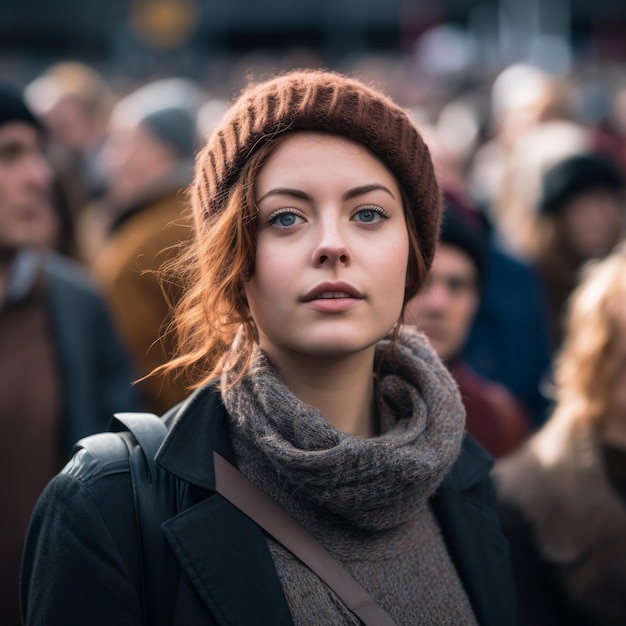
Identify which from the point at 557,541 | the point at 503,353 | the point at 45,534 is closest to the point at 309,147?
the point at 45,534

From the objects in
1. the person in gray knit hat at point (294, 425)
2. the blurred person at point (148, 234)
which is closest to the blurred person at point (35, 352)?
the blurred person at point (148, 234)

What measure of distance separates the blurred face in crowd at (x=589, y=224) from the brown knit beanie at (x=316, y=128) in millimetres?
3111

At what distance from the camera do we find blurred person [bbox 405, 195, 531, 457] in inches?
138

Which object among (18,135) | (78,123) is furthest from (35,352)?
(78,123)

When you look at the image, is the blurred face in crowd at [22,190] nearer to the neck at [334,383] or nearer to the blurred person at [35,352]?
the blurred person at [35,352]

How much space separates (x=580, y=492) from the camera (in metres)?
2.84

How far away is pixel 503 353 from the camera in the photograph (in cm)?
469

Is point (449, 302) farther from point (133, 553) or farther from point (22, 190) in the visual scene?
point (133, 553)

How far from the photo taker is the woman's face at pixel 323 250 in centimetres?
191

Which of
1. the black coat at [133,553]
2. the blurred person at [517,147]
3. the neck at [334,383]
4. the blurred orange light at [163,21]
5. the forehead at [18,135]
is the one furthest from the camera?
the blurred orange light at [163,21]

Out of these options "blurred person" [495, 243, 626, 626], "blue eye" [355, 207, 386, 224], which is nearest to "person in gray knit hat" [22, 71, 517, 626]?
"blue eye" [355, 207, 386, 224]

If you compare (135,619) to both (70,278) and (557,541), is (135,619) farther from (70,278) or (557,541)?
(70,278)

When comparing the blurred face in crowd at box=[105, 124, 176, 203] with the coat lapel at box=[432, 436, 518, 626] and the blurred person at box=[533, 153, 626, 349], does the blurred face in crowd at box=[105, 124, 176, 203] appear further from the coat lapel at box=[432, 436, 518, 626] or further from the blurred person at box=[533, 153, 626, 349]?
the coat lapel at box=[432, 436, 518, 626]

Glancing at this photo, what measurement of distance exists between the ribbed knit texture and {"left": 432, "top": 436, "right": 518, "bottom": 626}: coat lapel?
3 cm
